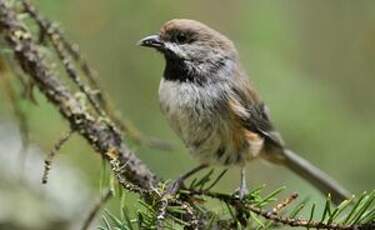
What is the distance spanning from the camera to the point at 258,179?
544 cm

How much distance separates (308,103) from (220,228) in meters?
2.39

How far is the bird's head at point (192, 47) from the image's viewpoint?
3.66 meters

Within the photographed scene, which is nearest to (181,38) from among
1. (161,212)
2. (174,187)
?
(174,187)

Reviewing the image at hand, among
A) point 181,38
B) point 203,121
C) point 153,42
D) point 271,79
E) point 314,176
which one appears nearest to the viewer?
point 203,121

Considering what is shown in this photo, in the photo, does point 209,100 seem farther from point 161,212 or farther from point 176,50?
point 161,212

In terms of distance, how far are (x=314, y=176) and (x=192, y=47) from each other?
3.30ft

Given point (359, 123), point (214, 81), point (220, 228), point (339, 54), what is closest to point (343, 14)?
point (339, 54)

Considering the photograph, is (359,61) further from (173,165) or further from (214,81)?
(214,81)

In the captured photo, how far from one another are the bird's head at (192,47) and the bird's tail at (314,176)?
0.73m

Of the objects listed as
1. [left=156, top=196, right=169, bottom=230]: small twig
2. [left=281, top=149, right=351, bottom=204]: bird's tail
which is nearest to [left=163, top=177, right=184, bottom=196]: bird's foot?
[left=156, top=196, right=169, bottom=230]: small twig

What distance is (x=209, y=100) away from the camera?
3.49 meters

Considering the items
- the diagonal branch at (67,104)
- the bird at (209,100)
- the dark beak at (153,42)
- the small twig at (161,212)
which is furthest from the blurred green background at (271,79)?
the small twig at (161,212)

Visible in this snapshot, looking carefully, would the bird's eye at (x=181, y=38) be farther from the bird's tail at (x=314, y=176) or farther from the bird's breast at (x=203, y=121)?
the bird's tail at (x=314, y=176)

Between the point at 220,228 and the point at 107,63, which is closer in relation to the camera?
the point at 220,228
